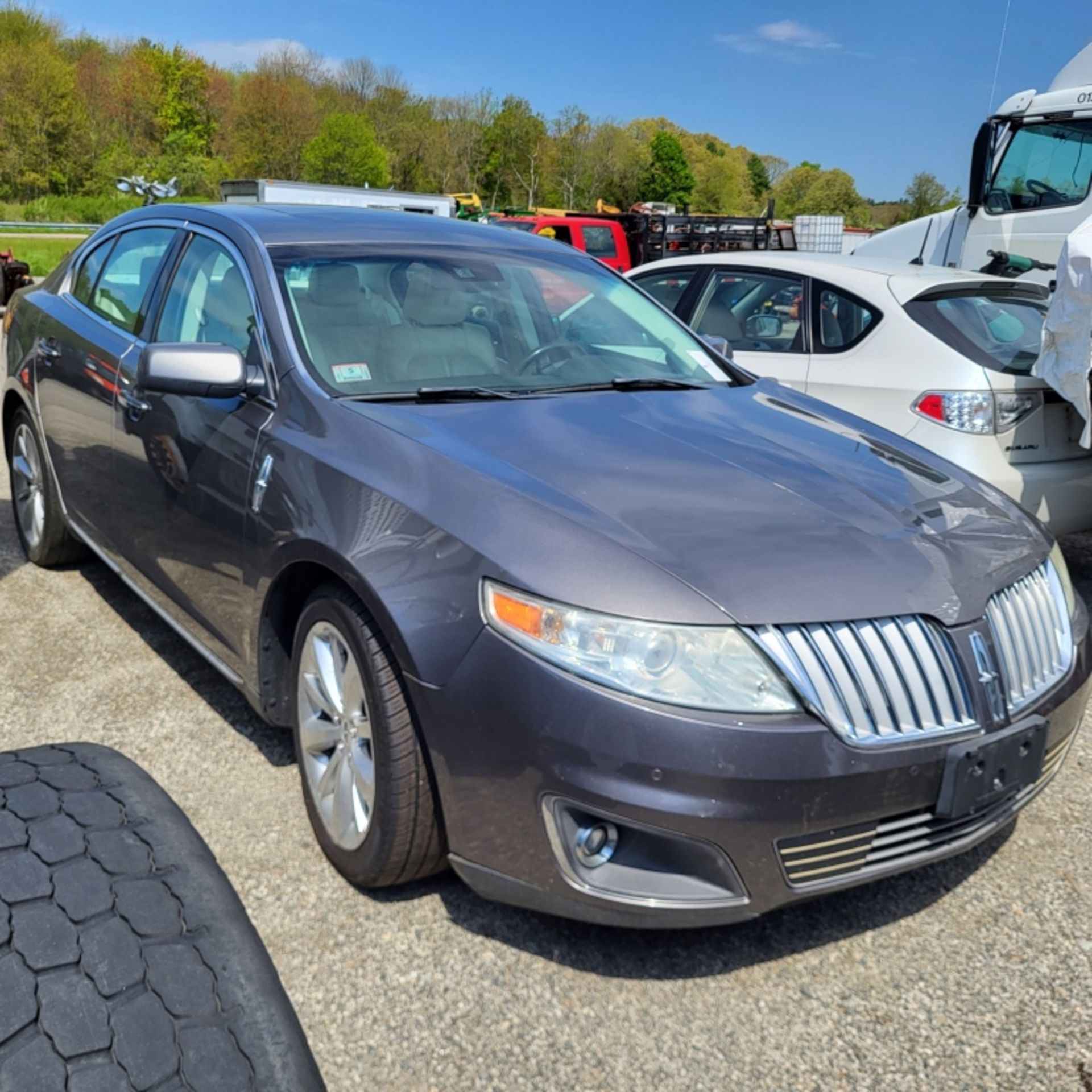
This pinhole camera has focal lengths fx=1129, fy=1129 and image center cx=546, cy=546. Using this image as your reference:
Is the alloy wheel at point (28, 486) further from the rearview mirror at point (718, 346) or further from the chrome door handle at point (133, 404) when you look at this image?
the rearview mirror at point (718, 346)

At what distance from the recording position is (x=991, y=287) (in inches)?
215

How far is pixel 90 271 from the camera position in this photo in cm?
448

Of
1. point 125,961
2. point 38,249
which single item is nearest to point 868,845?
point 125,961

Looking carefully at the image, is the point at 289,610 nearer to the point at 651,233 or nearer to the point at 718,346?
the point at 718,346

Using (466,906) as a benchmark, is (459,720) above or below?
above

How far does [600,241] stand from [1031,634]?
18502 millimetres

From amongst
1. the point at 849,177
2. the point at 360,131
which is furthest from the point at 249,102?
the point at 849,177

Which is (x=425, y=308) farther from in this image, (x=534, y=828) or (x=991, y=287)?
(x=991, y=287)

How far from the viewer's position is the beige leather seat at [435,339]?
314cm

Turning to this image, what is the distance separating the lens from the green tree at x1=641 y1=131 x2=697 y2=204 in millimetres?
117500

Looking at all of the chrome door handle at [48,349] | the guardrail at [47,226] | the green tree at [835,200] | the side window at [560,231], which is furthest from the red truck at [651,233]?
the green tree at [835,200]

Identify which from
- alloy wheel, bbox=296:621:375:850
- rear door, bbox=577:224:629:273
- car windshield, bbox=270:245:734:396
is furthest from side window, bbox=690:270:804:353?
rear door, bbox=577:224:629:273

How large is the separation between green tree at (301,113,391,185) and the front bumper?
85973mm

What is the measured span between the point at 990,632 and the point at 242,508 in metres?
1.84
